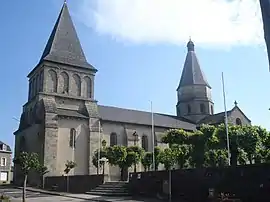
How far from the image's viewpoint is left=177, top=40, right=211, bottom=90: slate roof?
64.6 meters

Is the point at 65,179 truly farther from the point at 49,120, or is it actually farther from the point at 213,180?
the point at 213,180

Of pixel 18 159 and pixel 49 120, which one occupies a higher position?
pixel 49 120

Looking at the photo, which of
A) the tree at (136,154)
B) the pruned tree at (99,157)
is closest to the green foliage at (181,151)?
the tree at (136,154)

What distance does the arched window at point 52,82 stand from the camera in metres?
45.9

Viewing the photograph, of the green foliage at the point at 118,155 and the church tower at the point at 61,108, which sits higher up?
the church tower at the point at 61,108

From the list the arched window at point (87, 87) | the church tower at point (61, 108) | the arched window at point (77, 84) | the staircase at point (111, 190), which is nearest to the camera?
the staircase at point (111, 190)

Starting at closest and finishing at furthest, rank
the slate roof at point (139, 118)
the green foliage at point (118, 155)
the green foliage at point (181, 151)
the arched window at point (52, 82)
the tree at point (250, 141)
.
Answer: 1. the tree at point (250, 141)
2. the green foliage at point (181, 151)
3. the green foliage at point (118, 155)
4. the arched window at point (52, 82)
5. the slate roof at point (139, 118)

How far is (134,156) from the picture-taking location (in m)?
40.9

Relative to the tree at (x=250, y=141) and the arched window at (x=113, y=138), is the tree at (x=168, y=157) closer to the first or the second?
the arched window at (x=113, y=138)

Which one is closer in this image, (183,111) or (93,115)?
(93,115)

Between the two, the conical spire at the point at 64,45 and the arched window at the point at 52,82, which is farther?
the conical spire at the point at 64,45

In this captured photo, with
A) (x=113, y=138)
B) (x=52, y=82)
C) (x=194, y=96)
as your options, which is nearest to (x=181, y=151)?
(x=113, y=138)

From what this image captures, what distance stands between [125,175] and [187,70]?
28.6 meters

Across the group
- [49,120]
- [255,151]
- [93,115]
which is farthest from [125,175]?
[255,151]
